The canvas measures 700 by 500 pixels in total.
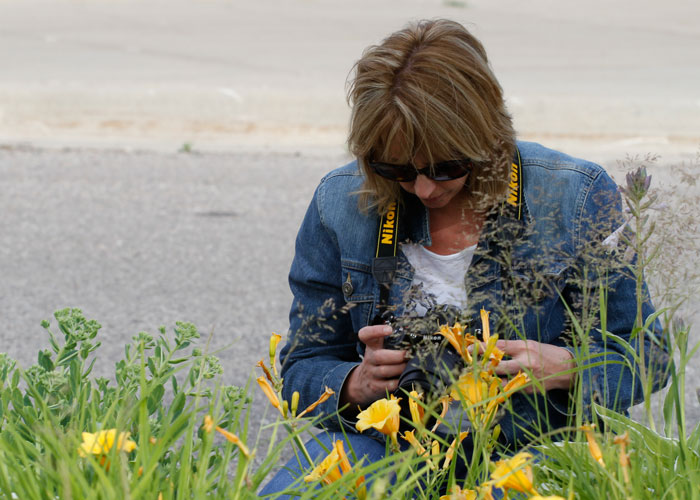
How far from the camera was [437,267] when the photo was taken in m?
2.06

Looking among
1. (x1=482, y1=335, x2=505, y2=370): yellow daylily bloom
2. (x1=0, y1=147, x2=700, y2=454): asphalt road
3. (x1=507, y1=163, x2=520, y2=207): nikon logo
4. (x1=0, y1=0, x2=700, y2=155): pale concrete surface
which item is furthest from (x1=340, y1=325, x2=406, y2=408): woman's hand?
(x1=0, y1=147, x2=700, y2=454): asphalt road

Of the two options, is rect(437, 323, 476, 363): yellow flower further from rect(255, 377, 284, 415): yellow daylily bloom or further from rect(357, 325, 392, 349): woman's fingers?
rect(357, 325, 392, 349): woman's fingers

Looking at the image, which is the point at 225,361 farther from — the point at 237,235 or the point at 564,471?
the point at 564,471

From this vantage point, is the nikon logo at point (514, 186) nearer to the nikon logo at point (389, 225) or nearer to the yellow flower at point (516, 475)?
the nikon logo at point (389, 225)

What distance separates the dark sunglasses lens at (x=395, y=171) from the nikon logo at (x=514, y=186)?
0.22 meters

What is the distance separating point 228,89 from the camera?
45.1 ft

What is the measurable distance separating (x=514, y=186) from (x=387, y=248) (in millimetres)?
310

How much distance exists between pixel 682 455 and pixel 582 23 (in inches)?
1285

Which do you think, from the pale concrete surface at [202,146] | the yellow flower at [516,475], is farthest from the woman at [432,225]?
the yellow flower at [516,475]

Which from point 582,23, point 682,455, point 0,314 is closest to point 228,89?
point 0,314

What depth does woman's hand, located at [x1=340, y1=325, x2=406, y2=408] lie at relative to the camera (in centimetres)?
167

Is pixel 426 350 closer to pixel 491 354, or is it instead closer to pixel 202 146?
pixel 491 354

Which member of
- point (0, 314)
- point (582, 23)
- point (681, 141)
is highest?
point (582, 23)

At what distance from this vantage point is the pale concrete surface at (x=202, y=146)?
4723 millimetres
